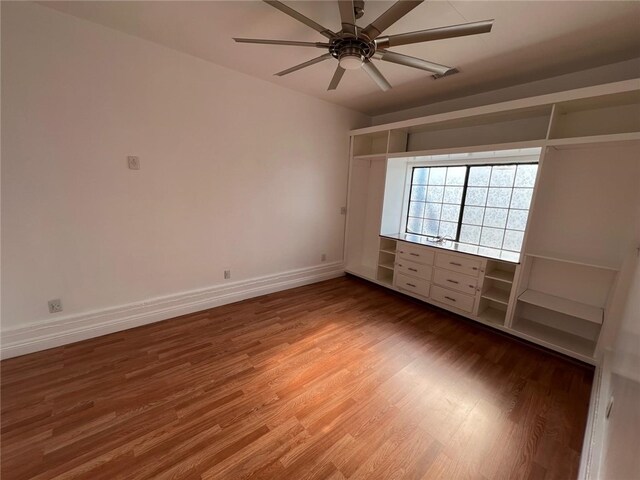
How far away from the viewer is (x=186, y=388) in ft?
5.96

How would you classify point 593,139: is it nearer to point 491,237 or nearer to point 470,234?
point 491,237

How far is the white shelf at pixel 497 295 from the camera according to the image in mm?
2726

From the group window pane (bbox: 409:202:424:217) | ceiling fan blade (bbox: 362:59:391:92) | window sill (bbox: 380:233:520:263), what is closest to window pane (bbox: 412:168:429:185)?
window pane (bbox: 409:202:424:217)

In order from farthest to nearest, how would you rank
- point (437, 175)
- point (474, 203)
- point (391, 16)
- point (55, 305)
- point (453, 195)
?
point (437, 175), point (453, 195), point (474, 203), point (55, 305), point (391, 16)

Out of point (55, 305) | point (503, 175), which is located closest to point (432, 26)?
point (503, 175)

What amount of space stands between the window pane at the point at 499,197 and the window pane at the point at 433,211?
64cm

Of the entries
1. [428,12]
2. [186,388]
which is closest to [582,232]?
[428,12]

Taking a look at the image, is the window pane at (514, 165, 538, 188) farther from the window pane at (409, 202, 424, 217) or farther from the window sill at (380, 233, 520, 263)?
the window pane at (409, 202, 424, 217)

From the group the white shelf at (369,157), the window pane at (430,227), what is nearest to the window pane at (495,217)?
the window pane at (430,227)

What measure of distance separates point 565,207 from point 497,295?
1077 mm

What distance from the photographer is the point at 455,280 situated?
2.96 m

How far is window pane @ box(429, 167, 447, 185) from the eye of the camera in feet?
11.6

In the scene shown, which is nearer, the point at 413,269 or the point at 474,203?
the point at 474,203

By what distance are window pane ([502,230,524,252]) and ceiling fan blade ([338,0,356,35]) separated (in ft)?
8.96
